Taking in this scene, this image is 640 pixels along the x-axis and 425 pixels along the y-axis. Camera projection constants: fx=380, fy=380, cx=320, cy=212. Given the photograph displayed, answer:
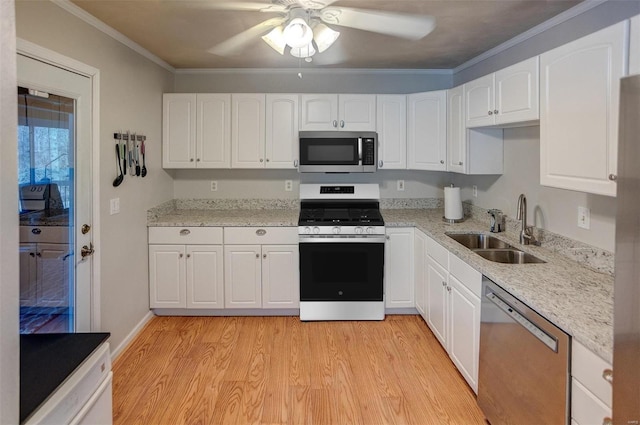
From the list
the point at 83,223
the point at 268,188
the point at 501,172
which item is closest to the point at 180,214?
the point at 268,188

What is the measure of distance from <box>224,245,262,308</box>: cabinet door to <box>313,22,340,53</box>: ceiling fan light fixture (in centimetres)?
184

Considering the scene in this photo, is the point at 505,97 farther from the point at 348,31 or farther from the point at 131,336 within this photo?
the point at 131,336

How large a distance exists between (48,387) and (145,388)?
1.52 meters

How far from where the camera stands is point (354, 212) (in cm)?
363

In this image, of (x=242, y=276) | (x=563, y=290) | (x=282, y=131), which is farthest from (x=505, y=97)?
(x=242, y=276)

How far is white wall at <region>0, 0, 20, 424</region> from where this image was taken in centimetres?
78

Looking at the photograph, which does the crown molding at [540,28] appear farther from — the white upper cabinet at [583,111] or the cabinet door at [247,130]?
the cabinet door at [247,130]

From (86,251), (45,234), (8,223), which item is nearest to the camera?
(8,223)

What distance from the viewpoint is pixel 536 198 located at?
263 cm

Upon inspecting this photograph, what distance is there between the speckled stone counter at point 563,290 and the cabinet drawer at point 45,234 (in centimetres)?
242

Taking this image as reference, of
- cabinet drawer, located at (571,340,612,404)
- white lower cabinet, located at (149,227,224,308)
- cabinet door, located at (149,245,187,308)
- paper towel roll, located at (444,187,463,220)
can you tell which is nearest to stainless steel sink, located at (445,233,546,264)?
paper towel roll, located at (444,187,463,220)

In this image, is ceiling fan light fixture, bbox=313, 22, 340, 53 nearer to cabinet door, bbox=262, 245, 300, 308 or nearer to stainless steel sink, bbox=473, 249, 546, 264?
stainless steel sink, bbox=473, 249, 546, 264

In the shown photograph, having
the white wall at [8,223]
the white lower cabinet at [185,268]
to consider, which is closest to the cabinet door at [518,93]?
the white wall at [8,223]

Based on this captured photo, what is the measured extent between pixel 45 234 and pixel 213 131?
1.86 meters
